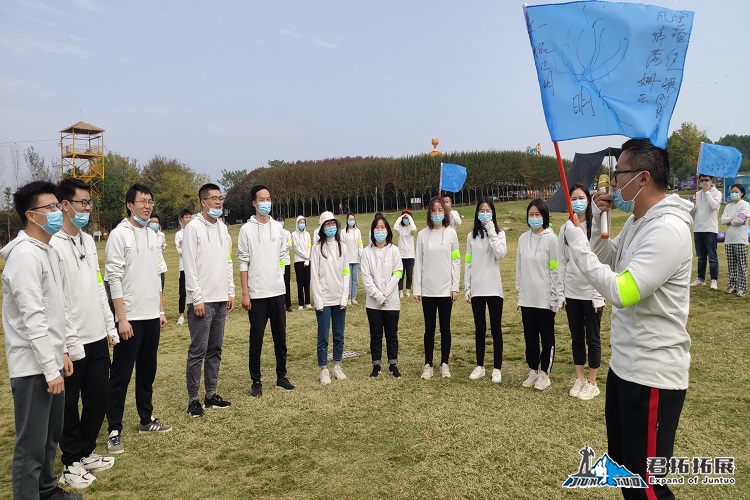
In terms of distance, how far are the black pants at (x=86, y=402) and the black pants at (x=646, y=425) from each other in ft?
12.9

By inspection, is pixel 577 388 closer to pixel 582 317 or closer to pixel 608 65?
pixel 582 317

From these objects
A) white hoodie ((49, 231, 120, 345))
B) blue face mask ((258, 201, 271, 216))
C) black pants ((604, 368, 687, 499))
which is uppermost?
blue face mask ((258, 201, 271, 216))

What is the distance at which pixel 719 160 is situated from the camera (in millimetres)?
8984

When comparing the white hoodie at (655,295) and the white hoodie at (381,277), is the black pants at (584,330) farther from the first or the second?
the white hoodie at (655,295)

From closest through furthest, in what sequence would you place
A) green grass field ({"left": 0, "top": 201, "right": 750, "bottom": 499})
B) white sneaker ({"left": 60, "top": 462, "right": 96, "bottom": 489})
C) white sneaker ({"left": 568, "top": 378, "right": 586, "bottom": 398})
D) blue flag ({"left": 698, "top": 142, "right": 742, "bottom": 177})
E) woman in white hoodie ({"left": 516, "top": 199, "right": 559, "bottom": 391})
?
green grass field ({"left": 0, "top": 201, "right": 750, "bottom": 499}) < white sneaker ({"left": 60, "top": 462, "right": 96, "bottom": 489}) < white sneaker ({"left": 568, "top": 378, "right": 586, "bottom": 398}) < woman in white hoodie ({"left": 516, "top": 199, "right": 559, "bottom": 391}) < blue flag ({"left": 698, "top": 142, "right": 742, "bottom": 177})

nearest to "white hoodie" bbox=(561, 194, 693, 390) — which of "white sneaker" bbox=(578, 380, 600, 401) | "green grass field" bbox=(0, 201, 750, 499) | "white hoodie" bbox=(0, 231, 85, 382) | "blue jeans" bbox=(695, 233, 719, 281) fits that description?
"green grass field" bbox=(0, 201, 750, 499)

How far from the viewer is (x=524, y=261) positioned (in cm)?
583

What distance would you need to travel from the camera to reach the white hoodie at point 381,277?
20.6 feet

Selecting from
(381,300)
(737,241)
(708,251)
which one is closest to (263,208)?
(381,300)

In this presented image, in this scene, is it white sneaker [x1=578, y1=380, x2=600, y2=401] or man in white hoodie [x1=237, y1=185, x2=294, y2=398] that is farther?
man in white hoodie [x1=237, y1=185, x2=294, y2=398]

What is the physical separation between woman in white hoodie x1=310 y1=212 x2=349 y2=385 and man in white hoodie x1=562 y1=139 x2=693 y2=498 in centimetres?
405

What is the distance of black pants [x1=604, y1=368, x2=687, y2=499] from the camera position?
235cm

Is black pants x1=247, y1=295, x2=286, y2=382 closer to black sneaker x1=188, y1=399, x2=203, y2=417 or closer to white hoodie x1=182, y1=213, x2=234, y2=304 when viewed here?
white hoodie x1=182, y1=213, x2=234, y2=304

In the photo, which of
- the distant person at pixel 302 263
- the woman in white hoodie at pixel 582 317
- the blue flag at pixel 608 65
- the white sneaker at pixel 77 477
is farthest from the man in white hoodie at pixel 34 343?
the distant person at pixel 302 263
